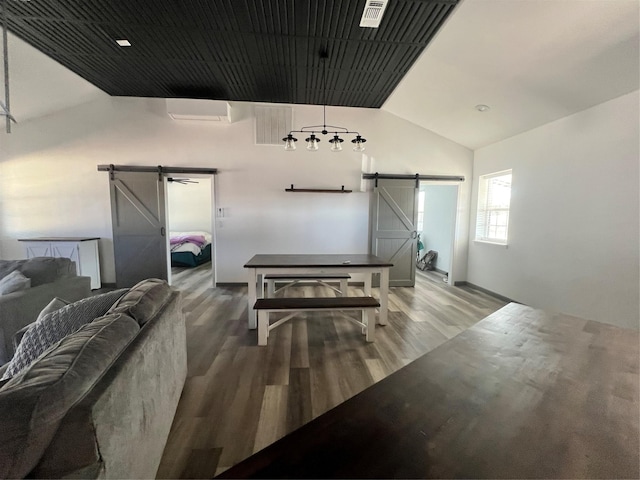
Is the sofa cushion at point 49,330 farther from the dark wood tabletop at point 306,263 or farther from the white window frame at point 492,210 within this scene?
the white window frame at point 492,210

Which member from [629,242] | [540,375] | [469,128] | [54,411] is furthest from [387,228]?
[54,411]

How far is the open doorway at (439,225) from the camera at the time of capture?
16.1 ft

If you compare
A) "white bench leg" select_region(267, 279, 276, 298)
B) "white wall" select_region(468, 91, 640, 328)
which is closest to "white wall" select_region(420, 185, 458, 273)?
"white wall" select_region(468, 91, 640, 328)

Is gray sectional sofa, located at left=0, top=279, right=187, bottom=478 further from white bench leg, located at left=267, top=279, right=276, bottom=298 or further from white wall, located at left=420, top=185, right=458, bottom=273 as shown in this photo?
white wall, located at left=420, top=185, right=458, bottom=273

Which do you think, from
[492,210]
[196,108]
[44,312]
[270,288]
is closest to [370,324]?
[270,288]

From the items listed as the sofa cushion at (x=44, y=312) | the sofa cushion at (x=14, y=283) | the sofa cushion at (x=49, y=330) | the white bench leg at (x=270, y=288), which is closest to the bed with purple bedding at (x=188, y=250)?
the white bench leg at (x=270, y=288)

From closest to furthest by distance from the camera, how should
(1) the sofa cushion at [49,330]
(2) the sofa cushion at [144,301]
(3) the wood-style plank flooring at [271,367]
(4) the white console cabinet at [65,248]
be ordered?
(1) the sofa cushion at [49,330] < (2) the sofa cushion at [144,301] < (3) the wood-style plank flooring at [271,367] < (4) the white console cabinet at [65,248]

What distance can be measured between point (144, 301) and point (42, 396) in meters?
0.78

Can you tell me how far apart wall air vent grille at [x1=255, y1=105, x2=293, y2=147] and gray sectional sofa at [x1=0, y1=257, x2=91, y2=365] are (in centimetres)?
312

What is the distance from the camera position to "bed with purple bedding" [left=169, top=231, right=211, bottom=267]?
6062 millimetres

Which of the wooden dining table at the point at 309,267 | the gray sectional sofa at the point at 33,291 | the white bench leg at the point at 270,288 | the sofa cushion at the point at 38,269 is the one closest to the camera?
the gray sectional sofa at the point at 33,291

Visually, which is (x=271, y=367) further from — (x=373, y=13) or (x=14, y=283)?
(x=373, y=13)

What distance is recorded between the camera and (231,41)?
2.68m

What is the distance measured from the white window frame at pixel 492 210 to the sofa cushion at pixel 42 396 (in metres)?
4.84
